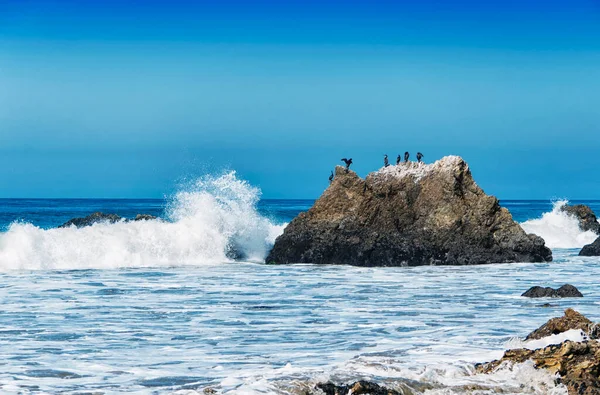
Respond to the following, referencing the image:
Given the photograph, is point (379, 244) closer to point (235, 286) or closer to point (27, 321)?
point (235, 286)

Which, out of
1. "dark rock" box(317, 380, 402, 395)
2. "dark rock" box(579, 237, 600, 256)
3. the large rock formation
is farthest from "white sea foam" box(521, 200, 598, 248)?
"dark rock" box(317, 380, 402, 395)

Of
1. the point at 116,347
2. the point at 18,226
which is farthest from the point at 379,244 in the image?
the point at 116,347

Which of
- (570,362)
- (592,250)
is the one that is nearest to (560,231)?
(592,250)

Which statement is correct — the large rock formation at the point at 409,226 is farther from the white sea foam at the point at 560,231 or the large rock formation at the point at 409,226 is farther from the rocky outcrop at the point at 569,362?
the rocky outcrop at the point at 569,362

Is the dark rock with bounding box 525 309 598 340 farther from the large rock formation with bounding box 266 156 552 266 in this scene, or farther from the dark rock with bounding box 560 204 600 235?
the dark rock with bounding box 560 204 600 235

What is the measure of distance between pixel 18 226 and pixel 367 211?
10709 millimetres

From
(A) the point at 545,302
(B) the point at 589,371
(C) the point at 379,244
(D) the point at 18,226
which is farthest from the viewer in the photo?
(D) the point at 18,226

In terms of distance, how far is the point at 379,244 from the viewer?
25.6 metres

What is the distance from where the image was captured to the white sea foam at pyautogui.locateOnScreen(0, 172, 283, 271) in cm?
2606

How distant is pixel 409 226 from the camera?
25781 millimetres

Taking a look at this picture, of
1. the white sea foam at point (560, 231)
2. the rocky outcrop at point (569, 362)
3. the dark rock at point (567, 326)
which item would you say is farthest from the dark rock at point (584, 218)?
the rocky outcrop at point (569, 362)

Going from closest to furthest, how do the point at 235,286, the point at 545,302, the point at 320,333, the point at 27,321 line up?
the point at 320,333, the point at 27,321, the point at 545,302, the point at 235,286

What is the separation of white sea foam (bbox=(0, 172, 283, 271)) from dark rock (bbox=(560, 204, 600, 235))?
711 inches

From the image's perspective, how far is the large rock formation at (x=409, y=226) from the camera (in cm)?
2550
